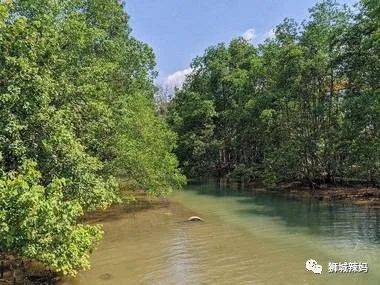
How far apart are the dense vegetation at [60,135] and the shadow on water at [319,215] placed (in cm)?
629

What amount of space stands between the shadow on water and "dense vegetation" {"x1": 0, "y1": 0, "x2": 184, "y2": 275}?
6293 millimetres

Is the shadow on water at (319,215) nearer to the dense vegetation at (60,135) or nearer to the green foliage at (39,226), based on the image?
the dense vegetation at (60,135)

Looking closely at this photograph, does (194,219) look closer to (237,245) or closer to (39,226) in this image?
(237,245)

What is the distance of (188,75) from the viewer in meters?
58.4

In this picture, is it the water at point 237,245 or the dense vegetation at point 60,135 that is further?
the water at point 237,245

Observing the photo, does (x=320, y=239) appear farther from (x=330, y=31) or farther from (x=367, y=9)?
(x=330, y=31)

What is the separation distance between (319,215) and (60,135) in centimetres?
1537

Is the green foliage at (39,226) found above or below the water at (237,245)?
above

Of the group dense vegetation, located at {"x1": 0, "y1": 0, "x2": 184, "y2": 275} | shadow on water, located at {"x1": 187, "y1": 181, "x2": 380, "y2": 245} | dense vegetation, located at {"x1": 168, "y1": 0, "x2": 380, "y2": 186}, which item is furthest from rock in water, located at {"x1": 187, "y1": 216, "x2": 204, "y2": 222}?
dense vegetation, located at {"x1": 168, "y1": 0, "x2": 380, "y2": 186}

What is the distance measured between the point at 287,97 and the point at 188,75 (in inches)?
1005

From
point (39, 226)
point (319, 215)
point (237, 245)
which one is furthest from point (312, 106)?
point (39, 226)

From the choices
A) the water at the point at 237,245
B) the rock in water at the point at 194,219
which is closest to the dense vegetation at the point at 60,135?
the water at the point at 237,245

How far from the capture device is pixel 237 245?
1705 centimetres

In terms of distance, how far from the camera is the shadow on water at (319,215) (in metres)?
18.4
